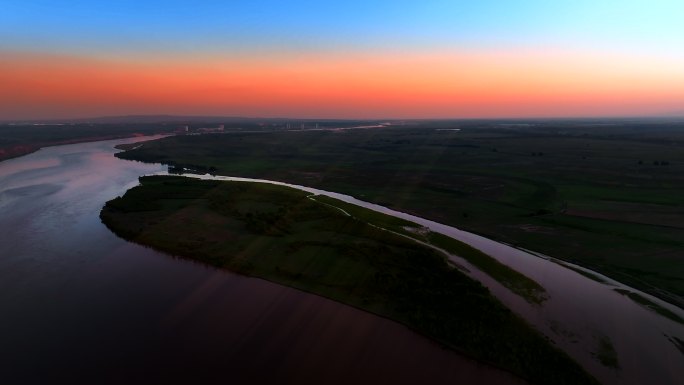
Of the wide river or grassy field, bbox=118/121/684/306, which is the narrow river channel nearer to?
grassy field, bbox=118/121/684/306

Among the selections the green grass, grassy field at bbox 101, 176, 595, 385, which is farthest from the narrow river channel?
grassy field at bbox 101, 176, 595, 385

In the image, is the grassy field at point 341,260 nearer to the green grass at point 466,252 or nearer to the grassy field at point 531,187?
the green grass at point 466,252

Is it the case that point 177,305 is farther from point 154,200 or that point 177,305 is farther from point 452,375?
point 154,200

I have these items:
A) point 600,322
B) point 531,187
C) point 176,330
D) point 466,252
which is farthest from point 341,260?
point 531,187

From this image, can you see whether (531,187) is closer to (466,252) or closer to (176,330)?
(466,252)

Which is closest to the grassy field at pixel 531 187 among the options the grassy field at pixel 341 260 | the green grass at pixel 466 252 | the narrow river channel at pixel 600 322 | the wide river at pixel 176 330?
the narrow river channel at pixel 600 322

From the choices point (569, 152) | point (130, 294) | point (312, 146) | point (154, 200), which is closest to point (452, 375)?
point (130, 294)

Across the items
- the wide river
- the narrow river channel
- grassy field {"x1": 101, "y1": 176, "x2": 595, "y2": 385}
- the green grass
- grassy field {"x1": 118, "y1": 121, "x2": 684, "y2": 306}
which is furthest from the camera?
grassy field {"x1": 118, "y1": 121, "x2": 684, "y2": 306}
